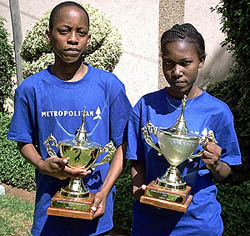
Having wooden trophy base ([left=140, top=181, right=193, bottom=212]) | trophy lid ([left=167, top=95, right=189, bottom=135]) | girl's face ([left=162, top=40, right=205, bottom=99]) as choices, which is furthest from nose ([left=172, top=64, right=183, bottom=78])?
wooden trophy base ([left=140, top=181, right=193, bottom=212])

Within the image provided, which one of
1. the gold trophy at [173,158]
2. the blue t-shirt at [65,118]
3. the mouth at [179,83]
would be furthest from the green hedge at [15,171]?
the mouth at [179,83]

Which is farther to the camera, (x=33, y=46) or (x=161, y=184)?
(x=33, y=46)

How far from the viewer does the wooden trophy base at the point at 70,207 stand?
1.84m

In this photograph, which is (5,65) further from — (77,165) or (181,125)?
(181,125)

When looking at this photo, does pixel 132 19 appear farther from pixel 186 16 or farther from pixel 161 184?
pixel 161 184

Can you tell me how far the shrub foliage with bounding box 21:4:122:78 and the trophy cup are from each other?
3443mm

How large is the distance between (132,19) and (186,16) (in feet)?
3.24

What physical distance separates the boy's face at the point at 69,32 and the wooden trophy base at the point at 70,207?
2.26 feet

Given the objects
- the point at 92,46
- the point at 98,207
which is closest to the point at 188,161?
the point at 98,207

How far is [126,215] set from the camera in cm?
429

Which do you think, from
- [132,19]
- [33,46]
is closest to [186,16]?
[132,19]

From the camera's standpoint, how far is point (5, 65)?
7.07 metres

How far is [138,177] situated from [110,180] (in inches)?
5.6

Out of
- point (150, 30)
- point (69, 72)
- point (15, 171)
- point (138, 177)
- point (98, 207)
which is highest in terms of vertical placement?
point (150, 30)
